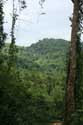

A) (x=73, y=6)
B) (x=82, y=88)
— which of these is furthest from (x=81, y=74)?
(x=73, y=6)

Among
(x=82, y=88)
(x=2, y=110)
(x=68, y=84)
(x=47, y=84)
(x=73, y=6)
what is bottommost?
(x=47, y=84)

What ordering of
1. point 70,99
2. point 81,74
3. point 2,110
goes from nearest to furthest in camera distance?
point 70,99 < point 2,110 < point 81,74

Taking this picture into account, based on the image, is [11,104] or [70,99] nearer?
[70,99]

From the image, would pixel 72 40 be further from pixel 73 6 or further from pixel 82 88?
pixel 82 88

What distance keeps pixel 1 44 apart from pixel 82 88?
16.2m

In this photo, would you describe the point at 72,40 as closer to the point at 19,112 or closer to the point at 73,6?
the point at 73,6

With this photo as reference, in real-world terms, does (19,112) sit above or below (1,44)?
below

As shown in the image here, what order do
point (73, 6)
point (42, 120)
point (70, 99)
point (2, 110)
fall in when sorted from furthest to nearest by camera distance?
point (42, 120), point (2, 110), point (73, 6), point (70, 99)

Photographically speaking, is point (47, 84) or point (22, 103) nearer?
point (22, 103)

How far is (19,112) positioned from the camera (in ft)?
64.8

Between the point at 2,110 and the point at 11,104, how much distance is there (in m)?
1.74

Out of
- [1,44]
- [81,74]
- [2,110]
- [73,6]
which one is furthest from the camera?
[81,74]

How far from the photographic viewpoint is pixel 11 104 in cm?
2092

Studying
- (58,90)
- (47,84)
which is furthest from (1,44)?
(47,84)
